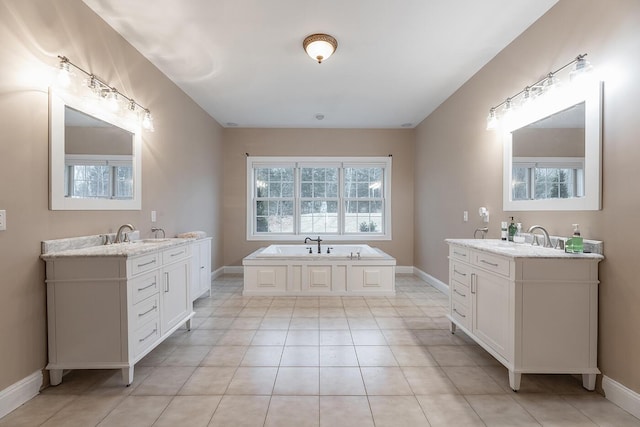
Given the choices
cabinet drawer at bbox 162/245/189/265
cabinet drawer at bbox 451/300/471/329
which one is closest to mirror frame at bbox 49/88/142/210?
cabinet drawer at bbox 162/245/189/265

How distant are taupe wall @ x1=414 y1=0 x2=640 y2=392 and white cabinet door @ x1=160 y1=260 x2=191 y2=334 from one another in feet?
9.63

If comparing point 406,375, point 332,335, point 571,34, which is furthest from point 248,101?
point 406,375

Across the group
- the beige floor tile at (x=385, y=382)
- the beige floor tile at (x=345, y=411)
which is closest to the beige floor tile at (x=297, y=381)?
the beige floor tile at (x=345, y=411)

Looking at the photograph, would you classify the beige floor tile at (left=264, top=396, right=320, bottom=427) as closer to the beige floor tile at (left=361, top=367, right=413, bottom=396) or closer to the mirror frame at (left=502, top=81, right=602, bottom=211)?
the beige floor tile at (left=361, top=367, right=413, bottom=396)

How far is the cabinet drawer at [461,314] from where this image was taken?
8.50 ft

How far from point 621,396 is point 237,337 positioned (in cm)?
267

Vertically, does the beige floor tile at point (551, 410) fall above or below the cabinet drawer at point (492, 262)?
below

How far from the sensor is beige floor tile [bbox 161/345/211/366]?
2418 mm

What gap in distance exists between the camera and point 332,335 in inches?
116

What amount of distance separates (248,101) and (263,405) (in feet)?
12.2

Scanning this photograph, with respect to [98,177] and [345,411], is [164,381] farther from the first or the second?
[98,177]

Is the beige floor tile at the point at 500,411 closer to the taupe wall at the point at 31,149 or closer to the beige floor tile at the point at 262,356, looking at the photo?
the beige floor tile at the point at 262,356

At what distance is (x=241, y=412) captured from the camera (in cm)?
183

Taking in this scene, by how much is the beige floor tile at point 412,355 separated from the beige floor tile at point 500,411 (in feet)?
1.54
